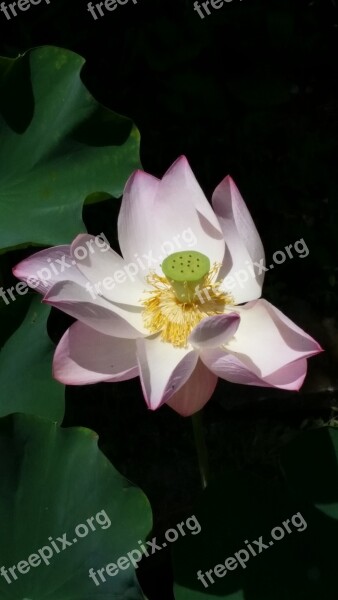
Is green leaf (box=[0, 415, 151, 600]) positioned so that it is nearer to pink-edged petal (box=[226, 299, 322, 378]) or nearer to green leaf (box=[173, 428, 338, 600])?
green leaf (box=[173, 428, 338, 600])

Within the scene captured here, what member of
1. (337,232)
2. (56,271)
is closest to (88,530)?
(56,271)

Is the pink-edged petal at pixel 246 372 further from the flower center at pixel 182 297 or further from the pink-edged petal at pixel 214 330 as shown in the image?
the flower center at pixel 182 297

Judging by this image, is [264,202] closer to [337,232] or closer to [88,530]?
[337,232]

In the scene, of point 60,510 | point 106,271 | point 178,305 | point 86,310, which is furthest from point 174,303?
point 60,510

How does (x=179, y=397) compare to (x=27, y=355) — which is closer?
(x=179, y=397)

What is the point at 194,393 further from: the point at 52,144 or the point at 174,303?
the point at 52,144

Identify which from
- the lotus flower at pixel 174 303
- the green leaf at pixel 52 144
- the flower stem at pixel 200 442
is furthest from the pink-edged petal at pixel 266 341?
the green leaf at pixel 52 144

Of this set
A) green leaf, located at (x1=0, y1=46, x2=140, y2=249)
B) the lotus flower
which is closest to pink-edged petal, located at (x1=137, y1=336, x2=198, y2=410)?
the lotus flower

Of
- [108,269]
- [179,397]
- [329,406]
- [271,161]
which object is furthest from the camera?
[271,161]
